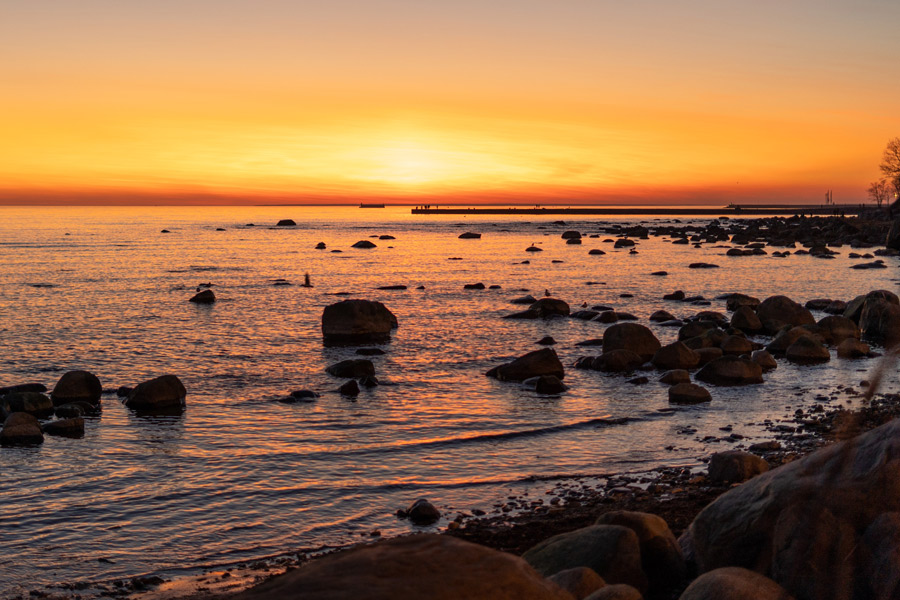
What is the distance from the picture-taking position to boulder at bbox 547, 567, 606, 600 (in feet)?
24.2

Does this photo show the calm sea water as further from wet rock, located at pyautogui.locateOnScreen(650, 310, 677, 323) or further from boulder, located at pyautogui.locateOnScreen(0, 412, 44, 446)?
wet rock, located at pyautogui.locateOnScreen(650, 310, 677, 323)

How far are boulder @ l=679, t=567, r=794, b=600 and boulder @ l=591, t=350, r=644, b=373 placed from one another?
1696cm

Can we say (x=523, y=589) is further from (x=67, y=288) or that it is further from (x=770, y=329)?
(x=67, y=288)

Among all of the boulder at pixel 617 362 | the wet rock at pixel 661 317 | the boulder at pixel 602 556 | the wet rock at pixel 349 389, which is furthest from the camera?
the wet rock at pixel 661 317

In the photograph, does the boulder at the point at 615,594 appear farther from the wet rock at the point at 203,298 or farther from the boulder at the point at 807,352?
the wet rock at the point at 203,298

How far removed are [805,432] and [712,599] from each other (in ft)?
37.3

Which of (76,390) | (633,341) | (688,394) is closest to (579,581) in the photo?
(688,394)

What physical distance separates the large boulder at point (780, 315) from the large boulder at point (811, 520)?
80.8ft

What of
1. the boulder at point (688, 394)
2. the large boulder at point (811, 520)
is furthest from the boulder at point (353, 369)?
the large boulder at point (811, 520)

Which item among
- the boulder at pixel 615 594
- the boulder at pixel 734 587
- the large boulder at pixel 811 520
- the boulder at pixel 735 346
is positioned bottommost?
the boulder at pixel 735 346

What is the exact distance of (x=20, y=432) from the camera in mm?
16125

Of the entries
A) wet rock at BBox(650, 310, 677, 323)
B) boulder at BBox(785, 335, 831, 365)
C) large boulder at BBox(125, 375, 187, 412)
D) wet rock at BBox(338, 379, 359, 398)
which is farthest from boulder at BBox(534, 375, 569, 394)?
wet rock at BBox(650, 310, 677, 323)

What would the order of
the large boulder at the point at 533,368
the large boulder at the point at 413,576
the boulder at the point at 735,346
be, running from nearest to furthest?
the large boulder at the point at 413,576 < the large boulder at the point at 533,368 < the boulder at the point at 735,346

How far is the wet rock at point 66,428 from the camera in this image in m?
16.8
